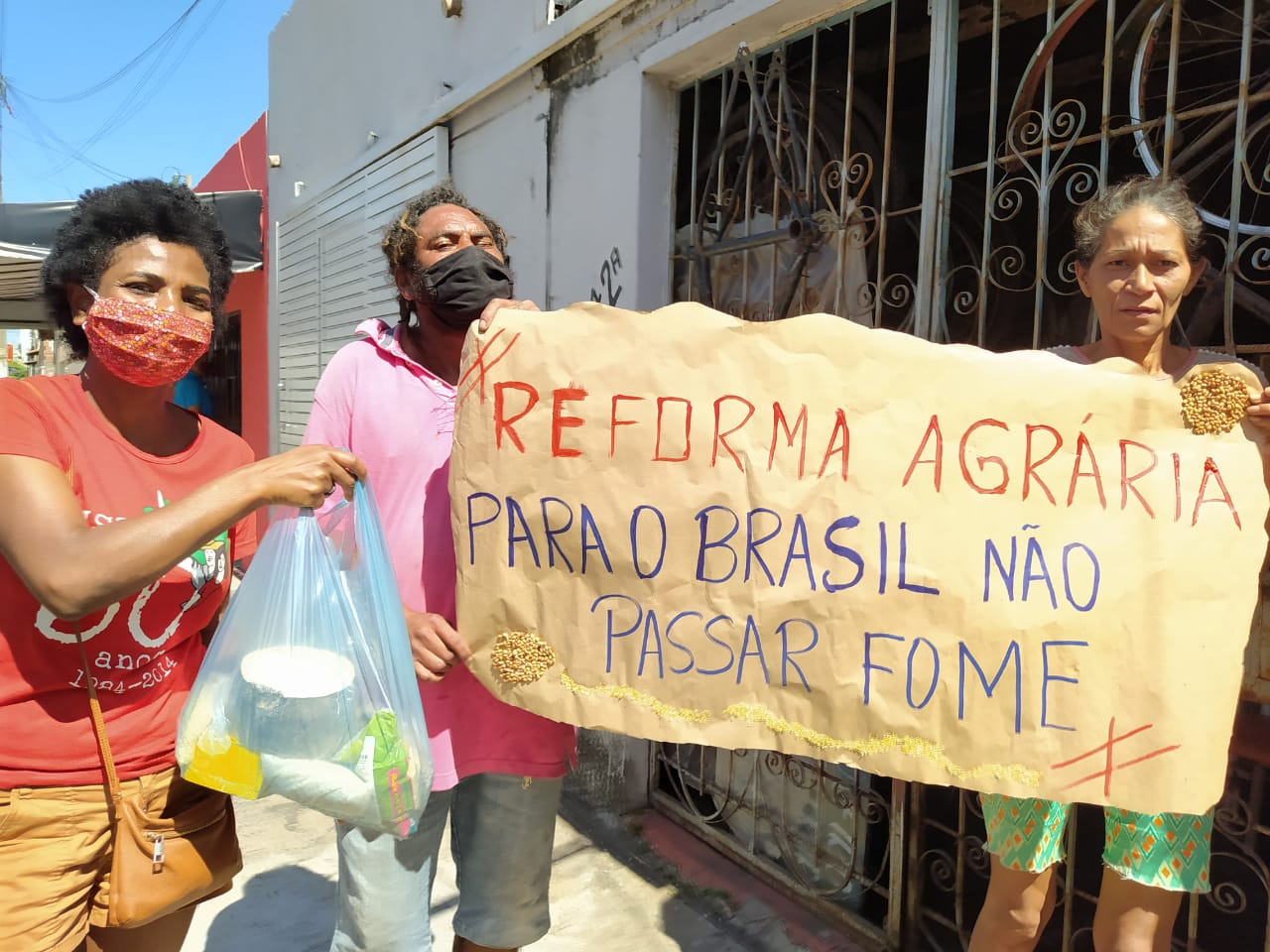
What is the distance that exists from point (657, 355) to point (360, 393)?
58cm

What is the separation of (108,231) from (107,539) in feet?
2.11

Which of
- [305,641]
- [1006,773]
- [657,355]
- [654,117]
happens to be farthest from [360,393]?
[654,117]

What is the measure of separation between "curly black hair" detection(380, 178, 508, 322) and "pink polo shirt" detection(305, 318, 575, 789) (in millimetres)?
202

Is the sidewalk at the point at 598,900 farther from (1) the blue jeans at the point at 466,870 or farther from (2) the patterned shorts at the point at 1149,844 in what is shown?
(2) the patterned shorts at the point at 1149,844

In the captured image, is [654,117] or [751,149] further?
[654,117]

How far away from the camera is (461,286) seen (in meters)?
1.76

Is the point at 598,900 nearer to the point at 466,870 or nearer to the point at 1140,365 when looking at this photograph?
the point at 466,870

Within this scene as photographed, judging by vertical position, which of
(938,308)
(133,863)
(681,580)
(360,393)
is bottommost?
(133,863)

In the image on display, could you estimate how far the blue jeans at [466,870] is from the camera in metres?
1.69

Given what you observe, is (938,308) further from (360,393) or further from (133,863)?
(133,863)

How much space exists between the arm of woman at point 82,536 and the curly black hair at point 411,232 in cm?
71

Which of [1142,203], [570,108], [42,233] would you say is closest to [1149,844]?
[1142,203]

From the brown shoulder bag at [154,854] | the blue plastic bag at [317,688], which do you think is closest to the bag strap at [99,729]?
the brown shoulder bag at [154,854]

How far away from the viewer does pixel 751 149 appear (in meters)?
2.99
